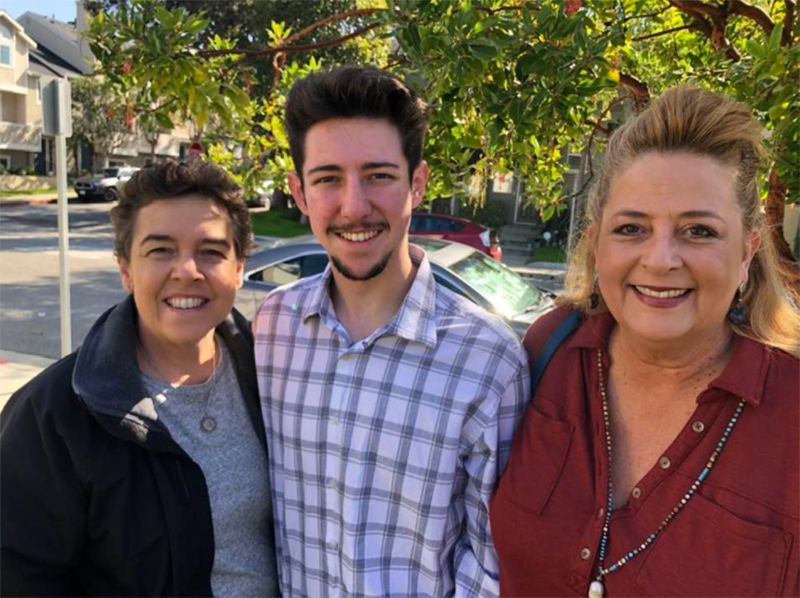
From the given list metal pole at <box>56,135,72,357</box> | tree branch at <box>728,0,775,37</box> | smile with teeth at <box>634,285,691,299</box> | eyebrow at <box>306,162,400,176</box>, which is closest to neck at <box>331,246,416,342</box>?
eyebrow at <box>306,162,400,176</box>

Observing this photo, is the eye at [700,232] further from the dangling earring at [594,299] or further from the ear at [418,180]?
the ear at [418,180]

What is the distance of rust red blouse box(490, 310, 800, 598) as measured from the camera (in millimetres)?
1467

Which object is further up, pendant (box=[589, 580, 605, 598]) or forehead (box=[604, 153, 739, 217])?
forehead (box=[604, 153, 739, 217])

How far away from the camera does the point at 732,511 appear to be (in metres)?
1.50

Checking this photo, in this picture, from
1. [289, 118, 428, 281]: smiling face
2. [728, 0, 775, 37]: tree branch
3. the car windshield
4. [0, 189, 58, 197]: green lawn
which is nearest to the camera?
[289, 118, 428, 281]: smiling face

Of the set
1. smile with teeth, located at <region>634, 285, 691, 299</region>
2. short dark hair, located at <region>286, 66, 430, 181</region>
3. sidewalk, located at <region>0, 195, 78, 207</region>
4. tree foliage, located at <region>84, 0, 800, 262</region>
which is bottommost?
sidewalk, located at <region>0, 195, 78, 207</region>

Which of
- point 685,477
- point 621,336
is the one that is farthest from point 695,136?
point 685,477

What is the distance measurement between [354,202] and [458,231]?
1299 cm

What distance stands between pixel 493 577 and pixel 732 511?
68 centimetres

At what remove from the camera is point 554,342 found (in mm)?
1992

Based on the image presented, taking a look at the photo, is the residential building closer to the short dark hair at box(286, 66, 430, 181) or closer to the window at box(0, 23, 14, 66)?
the window at box(0, 23, 14, 66)

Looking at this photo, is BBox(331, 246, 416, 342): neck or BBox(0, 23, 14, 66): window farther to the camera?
BBox(0, 23, 14, 66): window

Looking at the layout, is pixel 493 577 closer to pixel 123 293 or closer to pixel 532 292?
pixel 532 292

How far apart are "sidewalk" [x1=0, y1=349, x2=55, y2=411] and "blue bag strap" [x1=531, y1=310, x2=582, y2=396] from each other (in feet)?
18.8
